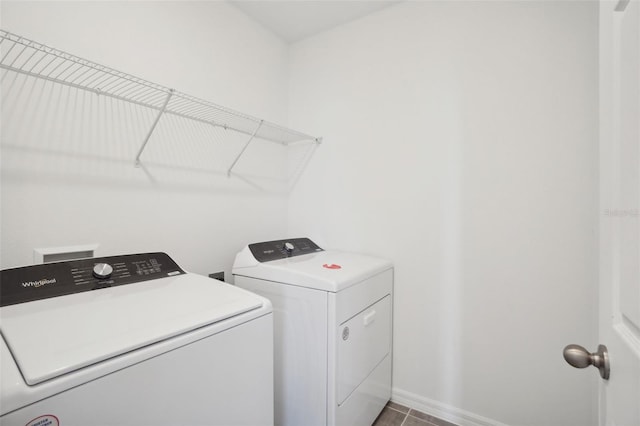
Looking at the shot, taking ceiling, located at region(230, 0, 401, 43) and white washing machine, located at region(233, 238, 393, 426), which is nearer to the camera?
white washing machine, located at region(233, 238, 393, 426)

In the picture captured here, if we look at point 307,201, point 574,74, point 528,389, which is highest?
point 574,74

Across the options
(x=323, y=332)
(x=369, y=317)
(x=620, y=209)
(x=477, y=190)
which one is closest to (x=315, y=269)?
(x=323, y=332)

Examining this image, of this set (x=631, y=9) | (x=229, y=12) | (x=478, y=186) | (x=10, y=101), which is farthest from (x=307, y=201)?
(x=631, y=9)

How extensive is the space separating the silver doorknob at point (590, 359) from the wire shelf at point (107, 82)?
1.55m

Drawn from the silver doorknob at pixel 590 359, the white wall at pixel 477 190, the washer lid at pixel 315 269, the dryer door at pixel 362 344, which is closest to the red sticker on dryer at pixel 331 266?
the washer lid at pixel 315 269

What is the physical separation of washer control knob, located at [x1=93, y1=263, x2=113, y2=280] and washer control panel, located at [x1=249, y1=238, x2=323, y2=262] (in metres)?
0.69

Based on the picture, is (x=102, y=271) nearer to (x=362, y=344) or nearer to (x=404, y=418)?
(x=362, y=344)

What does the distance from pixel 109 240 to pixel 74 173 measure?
0.33 m

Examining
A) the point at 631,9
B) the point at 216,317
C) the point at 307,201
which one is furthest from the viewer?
the point at 307,201

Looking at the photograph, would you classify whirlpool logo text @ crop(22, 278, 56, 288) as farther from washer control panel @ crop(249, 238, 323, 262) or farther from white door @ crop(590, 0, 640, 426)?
white door @ crop(590, 0, 640, 426)

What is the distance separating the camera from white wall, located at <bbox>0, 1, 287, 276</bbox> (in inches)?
45.4

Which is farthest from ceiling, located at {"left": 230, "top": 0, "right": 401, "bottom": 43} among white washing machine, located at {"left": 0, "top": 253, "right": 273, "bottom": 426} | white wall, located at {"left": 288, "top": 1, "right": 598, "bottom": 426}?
white washing machine, located at {"left": 0, "top": 253, "right": 273, "bottom": 426}

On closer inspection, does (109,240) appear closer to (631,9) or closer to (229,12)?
(229,12)

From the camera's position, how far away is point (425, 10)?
1826 mm
